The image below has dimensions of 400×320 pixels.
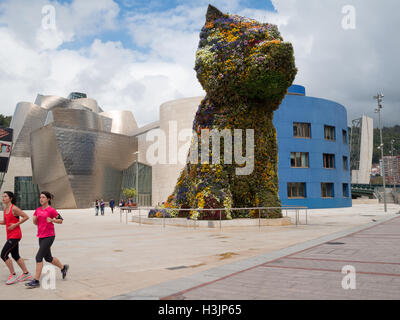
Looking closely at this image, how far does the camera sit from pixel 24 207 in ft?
182

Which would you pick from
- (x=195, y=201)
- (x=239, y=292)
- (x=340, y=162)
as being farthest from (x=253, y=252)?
(x=340, y=162)

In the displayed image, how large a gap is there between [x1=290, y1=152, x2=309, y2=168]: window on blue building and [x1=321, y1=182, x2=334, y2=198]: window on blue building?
3.32m

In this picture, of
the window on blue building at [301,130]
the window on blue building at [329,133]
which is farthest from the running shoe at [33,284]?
the window on blue building at [329,133]

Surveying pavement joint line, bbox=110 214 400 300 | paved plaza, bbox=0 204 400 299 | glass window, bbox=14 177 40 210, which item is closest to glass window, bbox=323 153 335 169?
paved plaza, bbox=0 204 400 299

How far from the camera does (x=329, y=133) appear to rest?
131ft

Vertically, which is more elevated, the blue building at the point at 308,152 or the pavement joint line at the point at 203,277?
the blue building at the point at 308,152

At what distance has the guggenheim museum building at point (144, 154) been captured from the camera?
3753cm

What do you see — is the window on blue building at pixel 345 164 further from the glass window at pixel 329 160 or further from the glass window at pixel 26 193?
the glass window at pixel 26 193

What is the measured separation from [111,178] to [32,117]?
2153 centimetres

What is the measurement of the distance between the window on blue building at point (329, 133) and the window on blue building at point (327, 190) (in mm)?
5216

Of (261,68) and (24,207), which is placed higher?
Result: (261,68)

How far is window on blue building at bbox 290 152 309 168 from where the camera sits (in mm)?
37469

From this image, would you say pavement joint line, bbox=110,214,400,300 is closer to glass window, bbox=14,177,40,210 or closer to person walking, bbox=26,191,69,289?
person walking, bbox=26,191,69,289
